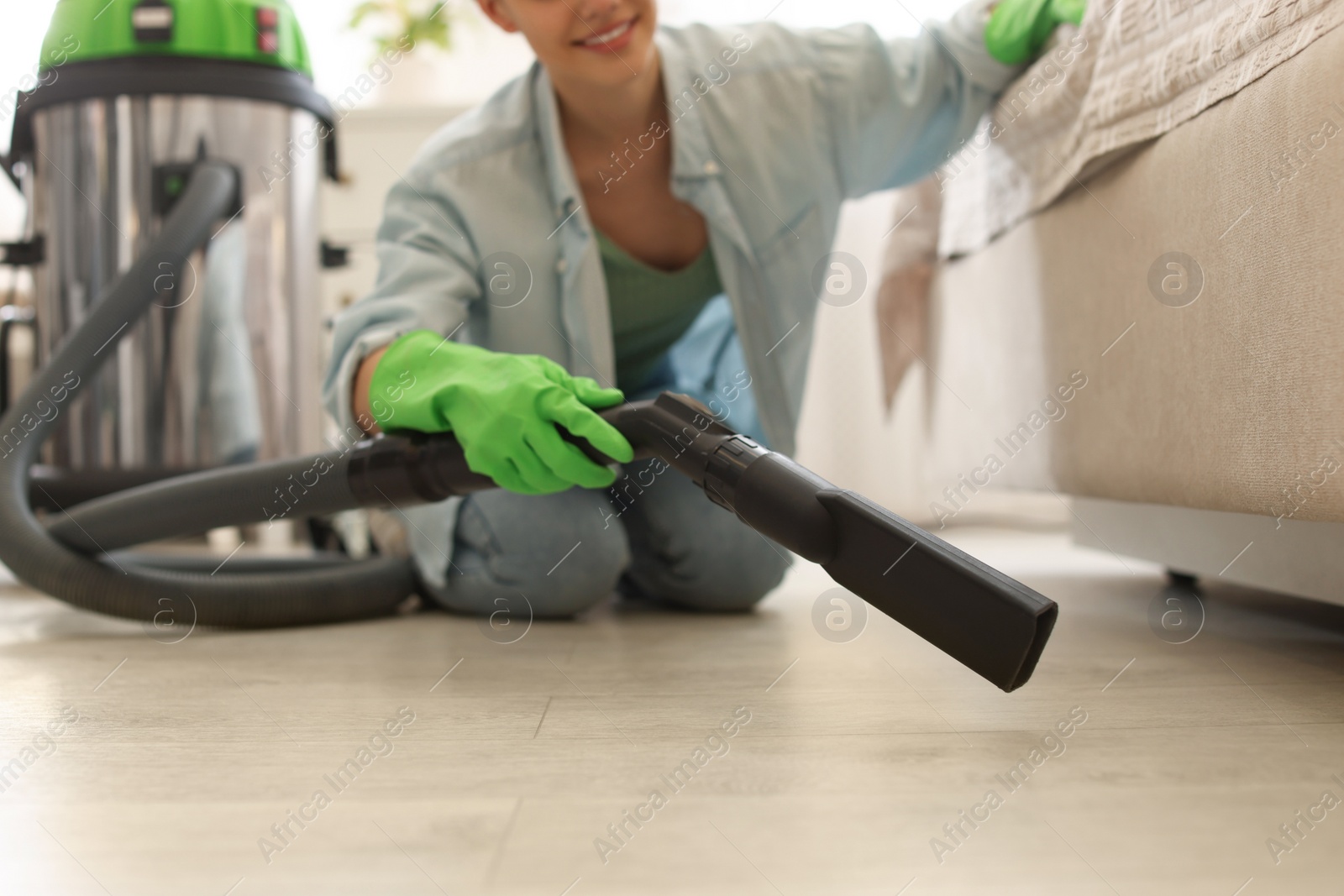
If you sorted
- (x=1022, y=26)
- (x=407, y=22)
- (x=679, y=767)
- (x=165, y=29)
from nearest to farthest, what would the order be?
(x=679, y=767), (x=1022, y=26), (x=165, y=29), (x=407, y=22)

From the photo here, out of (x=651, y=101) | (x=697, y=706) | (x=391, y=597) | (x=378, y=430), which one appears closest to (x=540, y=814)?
(x=697, y=706)

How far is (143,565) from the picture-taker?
102cm

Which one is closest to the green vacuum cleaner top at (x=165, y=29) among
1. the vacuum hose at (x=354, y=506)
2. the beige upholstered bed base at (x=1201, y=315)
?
the vacuum hose at (x=354, y=506)

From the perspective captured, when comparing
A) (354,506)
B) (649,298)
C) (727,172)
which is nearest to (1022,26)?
(727,172)

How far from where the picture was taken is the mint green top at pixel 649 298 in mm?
1007

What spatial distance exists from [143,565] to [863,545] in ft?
2.64

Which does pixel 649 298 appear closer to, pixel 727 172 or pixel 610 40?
pixel 727 172

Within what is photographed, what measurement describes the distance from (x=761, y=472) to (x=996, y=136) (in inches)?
23.3

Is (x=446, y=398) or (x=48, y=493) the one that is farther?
(x=48, y=493)

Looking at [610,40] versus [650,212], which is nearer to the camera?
[610,40]

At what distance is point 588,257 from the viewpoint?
0.95m

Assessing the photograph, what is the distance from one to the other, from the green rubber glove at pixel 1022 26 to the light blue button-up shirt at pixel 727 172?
0.02 metres

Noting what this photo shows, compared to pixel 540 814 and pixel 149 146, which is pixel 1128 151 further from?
pixel 149 146

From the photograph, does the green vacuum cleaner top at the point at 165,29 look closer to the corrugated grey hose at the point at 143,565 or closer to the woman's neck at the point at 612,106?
the corrugated grey hose at the point at 143,565
